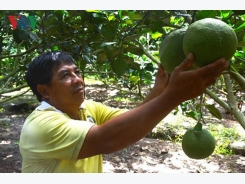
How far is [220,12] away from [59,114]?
2.49 ft

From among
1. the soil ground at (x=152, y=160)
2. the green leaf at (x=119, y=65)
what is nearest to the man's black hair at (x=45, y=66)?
the green leaf at (x=119, y=65)

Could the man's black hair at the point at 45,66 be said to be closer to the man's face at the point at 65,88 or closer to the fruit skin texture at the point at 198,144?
the man's face at the point at 65,88

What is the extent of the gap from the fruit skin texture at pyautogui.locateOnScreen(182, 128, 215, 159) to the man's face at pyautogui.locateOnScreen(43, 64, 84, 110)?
0.55 metres

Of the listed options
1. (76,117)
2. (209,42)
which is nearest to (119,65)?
(76,117)

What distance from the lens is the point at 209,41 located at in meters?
0.93

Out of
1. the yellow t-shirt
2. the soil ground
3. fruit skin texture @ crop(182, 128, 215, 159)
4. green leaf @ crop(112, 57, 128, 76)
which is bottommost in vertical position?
the soil ground

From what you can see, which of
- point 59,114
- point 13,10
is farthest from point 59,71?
point 13,10

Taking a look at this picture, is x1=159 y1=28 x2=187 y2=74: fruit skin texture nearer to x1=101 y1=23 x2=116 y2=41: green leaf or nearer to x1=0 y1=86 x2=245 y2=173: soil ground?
x1=101 y1=23 x2=116 y2=41: green leaf

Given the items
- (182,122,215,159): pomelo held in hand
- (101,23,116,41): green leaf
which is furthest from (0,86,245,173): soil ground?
(101,23,116,41): green leaf

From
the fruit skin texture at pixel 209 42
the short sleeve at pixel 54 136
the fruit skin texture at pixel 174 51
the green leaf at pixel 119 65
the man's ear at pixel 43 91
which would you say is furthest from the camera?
the green leaf at pixel 119 65

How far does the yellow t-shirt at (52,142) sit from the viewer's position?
1.19 m

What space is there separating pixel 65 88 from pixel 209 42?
0.69 meters

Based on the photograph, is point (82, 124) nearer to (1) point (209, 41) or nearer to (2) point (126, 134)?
(2) point (126, 134)

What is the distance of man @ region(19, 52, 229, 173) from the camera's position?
993 mm
